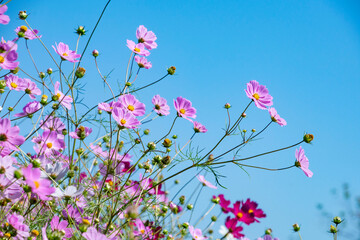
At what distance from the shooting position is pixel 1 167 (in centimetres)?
86

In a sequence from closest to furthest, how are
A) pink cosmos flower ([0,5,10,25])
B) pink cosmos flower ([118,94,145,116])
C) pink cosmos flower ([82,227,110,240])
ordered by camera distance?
pink cosmos flower ([82,227,110,240]), pink cosmos flower ([0,5,10,25]), pink cosmos flower ([118,94,145,116])

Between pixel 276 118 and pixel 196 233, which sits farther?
pixel 196 233

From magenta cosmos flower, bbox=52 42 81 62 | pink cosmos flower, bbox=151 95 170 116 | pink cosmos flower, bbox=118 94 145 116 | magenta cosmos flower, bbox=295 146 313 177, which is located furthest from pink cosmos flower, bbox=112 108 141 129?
magenta cosmos flower, bbox=295 146 313 177

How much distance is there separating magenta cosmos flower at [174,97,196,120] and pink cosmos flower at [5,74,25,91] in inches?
19.5

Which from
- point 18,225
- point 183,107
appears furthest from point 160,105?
point 18,225

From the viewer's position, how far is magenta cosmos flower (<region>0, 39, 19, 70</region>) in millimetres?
1035

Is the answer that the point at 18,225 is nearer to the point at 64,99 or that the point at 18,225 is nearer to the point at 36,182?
the point at 36,182

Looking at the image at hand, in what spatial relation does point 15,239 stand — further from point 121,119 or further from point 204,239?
point 204,239

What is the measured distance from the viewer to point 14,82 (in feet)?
4.18

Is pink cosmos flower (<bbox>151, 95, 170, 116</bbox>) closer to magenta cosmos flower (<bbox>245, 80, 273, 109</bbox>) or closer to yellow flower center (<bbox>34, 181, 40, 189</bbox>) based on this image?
magenta cosmos flower (<bbox>245, 80, 273, 109</bbox>)

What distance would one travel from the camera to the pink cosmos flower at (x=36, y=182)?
2.43ft

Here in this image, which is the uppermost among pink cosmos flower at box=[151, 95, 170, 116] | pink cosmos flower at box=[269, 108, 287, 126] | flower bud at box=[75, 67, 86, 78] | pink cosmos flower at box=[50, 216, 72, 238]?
pink cosmos flower at box=[269, 108, 287, 126]

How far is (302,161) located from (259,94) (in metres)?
0.25

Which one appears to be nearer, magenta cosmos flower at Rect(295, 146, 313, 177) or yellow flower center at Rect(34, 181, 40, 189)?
yellow flower center at Rect(34, 181, 40, 189)
